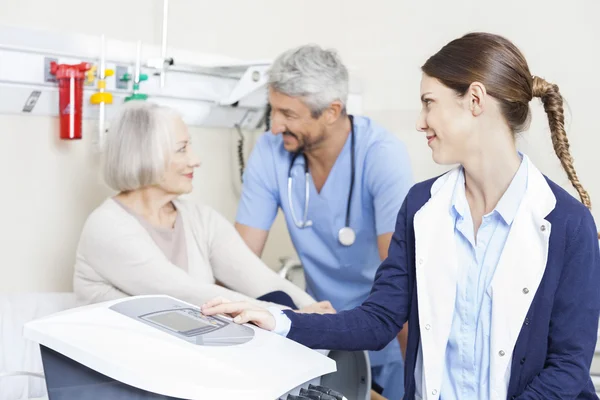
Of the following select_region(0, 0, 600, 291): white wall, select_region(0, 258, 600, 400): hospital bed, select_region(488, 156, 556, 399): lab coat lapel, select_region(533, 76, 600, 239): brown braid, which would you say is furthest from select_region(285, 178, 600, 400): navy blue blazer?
select_region(0, 0, 600, 291): white wall

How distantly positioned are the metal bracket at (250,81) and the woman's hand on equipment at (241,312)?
1.31 metres

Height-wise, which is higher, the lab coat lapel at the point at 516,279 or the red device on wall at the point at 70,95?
the red device on wall at the point at 70,95

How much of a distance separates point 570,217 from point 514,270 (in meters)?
0.13

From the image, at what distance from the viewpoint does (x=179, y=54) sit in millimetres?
2477

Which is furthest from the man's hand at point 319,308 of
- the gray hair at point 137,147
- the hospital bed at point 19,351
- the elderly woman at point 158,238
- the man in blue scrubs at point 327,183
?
the hospital bed at point 19,351

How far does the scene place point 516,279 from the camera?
47.1 inches

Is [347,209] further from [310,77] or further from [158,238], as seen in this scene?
[158,238]

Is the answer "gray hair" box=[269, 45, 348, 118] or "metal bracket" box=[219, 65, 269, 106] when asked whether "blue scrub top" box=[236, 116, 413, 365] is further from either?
"metal bracket" box=[219, 65, 269, 106]

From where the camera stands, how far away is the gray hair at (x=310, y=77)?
A: 2.05 m

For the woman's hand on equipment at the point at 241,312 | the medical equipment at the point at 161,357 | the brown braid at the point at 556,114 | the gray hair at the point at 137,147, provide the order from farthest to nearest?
the gray hair at the point at 137,147
the brown braid at the point at 556,114
the woman's hand on equipment at the point at 241,312
the medical equipment at the point at 161,357

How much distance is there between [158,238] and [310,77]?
60 centimetres

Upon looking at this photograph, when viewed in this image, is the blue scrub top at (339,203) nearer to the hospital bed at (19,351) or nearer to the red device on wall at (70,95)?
the red device on wall at (70,95)

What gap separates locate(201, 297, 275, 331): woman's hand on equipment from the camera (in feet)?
3.88

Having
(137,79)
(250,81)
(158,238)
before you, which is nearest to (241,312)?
(158,238)
